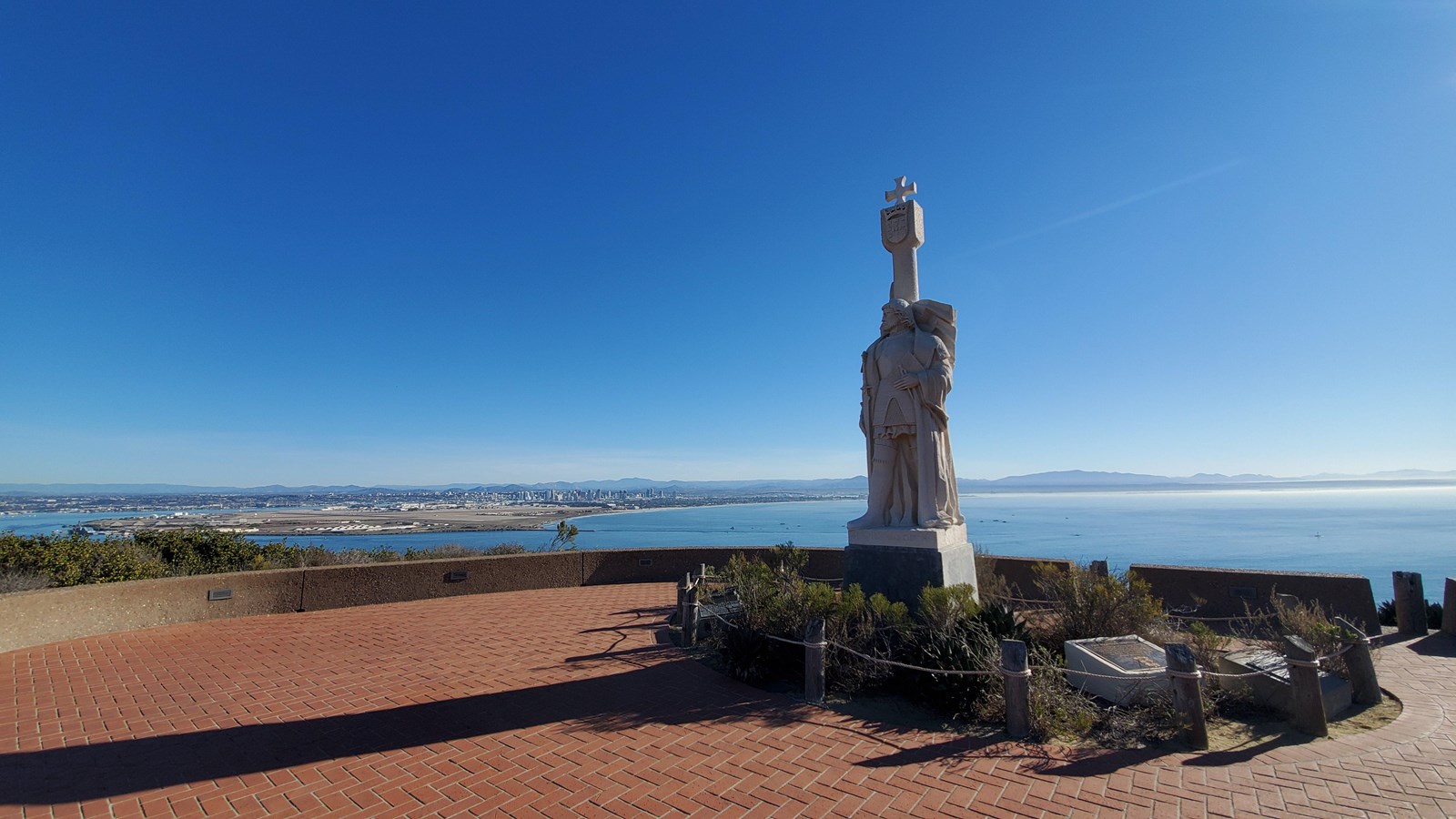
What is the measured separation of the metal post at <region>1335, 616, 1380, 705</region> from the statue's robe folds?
372 cm

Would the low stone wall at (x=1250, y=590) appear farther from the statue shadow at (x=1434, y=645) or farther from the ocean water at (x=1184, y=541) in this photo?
the ocean water at (x=1184, y=541)

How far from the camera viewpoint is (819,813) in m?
3.86

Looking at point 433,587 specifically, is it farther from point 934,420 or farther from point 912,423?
point 934,420

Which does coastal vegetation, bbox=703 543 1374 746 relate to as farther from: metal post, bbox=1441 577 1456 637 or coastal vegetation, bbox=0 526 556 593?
coastal vegetation, bbox=0 526 556 593

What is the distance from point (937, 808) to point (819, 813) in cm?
75

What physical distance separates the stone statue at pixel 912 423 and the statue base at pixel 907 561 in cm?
22

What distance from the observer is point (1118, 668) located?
227 inches

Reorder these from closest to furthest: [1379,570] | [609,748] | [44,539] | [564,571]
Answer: [609,748] → [44,539] → [564,571] → [1379,570]

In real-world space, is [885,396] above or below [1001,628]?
above

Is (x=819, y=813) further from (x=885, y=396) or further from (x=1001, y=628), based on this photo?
(x=885, y=396)

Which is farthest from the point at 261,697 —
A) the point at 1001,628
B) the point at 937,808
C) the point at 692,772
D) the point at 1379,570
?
the point at 1379,570

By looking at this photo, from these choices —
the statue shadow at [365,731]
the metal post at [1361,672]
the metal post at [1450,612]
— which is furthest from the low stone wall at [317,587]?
the metal post at [1450,612]

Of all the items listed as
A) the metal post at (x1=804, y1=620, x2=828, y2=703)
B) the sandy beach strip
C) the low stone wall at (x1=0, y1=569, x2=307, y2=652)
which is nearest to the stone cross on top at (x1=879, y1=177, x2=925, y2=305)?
the metal post at (x1=804, y1=620, x2=828, y2=703)

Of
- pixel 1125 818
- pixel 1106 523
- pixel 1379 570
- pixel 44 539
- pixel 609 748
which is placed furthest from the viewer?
pixel 1106 523
